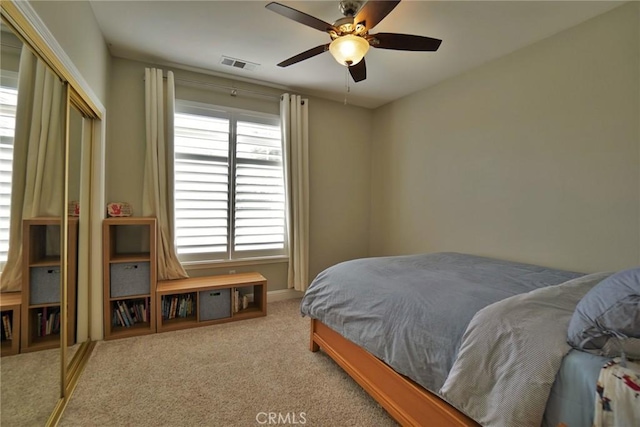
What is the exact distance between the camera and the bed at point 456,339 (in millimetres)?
975

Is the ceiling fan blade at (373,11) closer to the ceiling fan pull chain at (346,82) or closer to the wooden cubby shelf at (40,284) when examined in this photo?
the ceiling fan pull chain at (346,82)

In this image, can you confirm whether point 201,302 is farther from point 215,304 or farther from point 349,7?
point 349,7

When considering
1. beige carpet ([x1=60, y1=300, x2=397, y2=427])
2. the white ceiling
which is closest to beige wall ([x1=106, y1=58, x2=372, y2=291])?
the white ceiling

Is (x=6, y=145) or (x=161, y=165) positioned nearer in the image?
(x=6, y=145)

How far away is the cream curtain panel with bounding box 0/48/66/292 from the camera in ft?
4.17

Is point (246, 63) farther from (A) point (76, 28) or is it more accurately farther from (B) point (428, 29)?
(B) point (428, 29)

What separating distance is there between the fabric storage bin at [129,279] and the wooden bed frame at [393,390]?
1.73m

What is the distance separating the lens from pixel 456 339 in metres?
1.27

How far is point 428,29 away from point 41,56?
8.17ft

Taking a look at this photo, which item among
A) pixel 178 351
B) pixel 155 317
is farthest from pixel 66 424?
pixel 155 317

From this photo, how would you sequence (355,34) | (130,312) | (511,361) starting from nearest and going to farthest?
(511,361)
(355,34)
(130,312)

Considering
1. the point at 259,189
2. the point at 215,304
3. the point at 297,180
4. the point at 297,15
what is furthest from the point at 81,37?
the point at 215,304

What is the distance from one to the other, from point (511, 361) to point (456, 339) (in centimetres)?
24

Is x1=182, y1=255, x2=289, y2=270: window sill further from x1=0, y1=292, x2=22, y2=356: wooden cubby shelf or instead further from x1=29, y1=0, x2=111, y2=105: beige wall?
x1=0, y1=292, x2=22, y2=356: wooden cubby shelf
